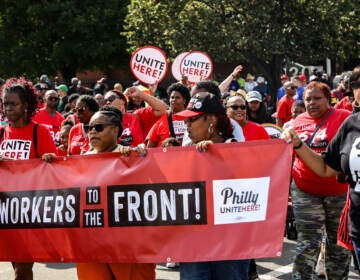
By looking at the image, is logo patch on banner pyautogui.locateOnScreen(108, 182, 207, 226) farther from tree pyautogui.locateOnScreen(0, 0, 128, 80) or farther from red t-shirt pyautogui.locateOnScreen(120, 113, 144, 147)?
tree pyautogui.locateOnScreen(0, 0, 128, 80)

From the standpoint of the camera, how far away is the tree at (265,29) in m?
22.5

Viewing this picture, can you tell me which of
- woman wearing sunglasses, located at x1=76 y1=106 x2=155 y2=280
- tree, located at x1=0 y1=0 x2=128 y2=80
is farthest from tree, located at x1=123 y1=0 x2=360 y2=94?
woman wearing sunglasses, located at x1=76 y1=106 x2=155 y2=280

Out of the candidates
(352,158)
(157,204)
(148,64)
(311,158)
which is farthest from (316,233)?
(148,64)

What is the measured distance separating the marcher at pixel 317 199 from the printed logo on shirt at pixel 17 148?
7.40 ft

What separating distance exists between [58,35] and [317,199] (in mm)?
29989

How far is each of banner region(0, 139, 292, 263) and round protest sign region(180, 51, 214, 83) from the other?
712cm

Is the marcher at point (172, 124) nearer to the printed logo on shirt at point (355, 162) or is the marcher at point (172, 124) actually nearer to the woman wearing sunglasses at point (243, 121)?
the woman wearing sunglasses at point (243, 121)

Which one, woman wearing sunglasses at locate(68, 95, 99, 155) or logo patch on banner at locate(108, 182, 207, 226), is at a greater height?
woman wearing sunglasses at locate(68, 95, 99, 155)

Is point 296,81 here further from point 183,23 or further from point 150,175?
point 183,23

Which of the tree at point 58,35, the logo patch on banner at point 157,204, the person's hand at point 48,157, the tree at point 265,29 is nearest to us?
the logo patch on banner at point 157,204

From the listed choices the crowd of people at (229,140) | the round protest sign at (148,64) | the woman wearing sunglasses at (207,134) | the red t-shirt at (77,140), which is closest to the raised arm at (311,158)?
the crowd of people at (229,140)

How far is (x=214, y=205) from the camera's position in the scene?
4379mm

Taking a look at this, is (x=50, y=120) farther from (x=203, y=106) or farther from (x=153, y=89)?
(x=203, y=106)

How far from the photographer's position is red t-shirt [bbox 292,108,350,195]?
5398mm
